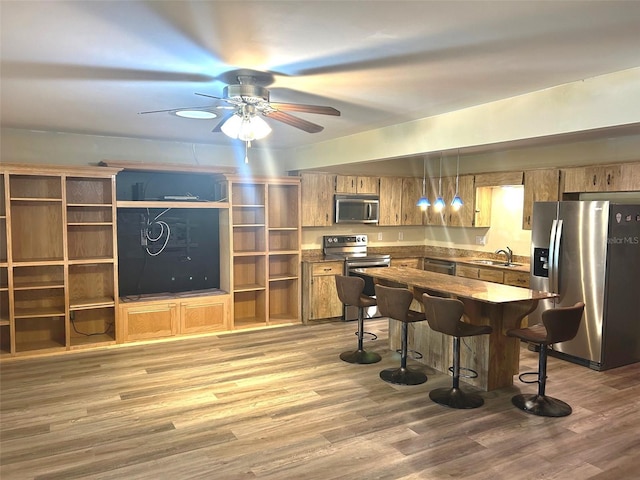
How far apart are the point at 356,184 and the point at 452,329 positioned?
12.1 ft

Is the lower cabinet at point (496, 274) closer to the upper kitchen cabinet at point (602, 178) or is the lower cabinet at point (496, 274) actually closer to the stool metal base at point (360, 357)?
the upper kitchen cabinet at point (602, 178)

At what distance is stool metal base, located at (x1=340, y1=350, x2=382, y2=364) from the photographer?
4934 millimetres

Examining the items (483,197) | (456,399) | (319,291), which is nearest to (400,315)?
(456,399)

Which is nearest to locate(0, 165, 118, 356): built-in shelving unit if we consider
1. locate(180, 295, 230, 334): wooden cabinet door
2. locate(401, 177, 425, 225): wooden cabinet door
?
locate(180, 295, 230, 334): wooden cabinet door

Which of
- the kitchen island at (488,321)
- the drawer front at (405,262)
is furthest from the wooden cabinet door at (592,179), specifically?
the drawer front at (405,262)

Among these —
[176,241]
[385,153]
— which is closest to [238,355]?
[176,241]

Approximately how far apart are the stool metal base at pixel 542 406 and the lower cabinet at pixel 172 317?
3.62 metres

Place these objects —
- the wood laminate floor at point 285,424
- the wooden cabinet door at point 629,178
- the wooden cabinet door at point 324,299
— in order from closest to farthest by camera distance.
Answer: the wood laminate floor at point 285,424
the wooden cabinet door at point 629,178
the wooden cabinet door at point 324,299

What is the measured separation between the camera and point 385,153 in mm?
4867

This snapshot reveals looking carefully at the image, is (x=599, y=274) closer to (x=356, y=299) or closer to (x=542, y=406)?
(x=542, y=406)

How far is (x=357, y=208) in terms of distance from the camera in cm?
705

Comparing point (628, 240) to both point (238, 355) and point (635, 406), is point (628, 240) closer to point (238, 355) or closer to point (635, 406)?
point (635, 406)

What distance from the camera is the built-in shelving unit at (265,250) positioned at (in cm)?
636

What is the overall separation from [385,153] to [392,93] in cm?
143
